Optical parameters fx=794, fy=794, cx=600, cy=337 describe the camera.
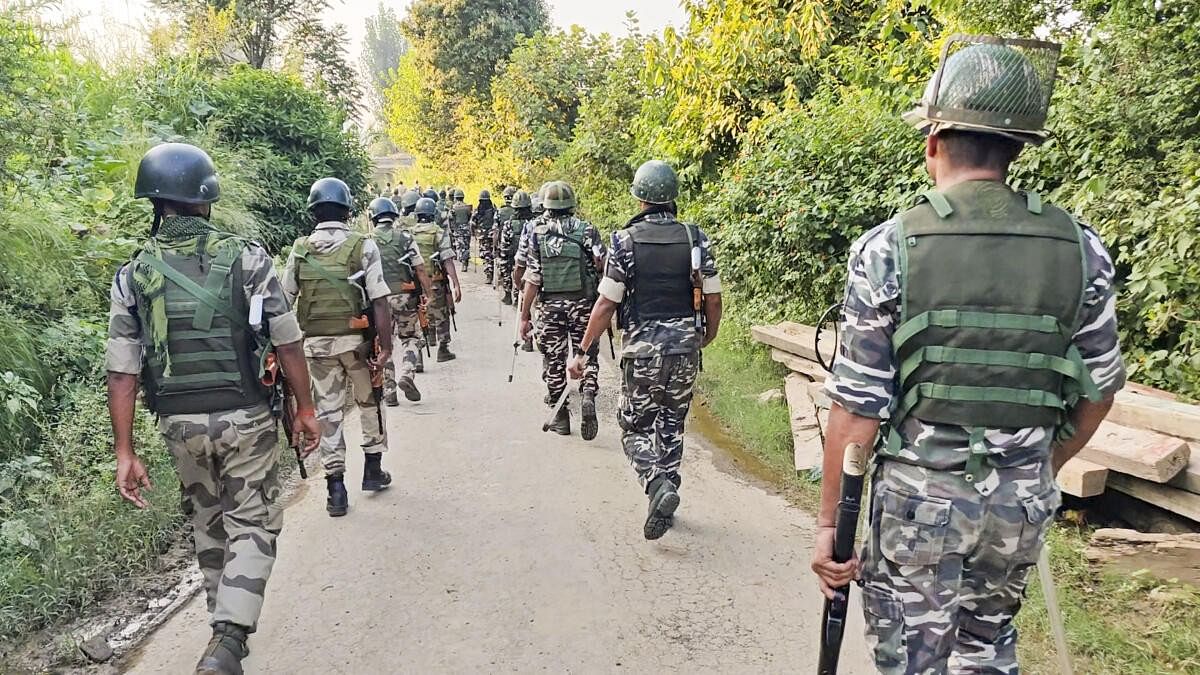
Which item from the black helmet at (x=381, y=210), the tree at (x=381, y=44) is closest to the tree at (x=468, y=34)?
the black helmet at (x=381, y=210)

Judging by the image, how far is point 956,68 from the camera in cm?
199

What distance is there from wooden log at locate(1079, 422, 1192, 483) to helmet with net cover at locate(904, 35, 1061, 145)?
229cm

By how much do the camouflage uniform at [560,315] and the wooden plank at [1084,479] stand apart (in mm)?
3512

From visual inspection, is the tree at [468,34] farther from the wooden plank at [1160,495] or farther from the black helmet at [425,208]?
the wooden plank at [1160,495]

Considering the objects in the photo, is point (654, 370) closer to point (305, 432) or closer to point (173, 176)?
point (305, 432)

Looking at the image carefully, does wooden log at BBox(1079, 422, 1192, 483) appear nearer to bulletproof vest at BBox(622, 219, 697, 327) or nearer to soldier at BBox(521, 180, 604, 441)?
bulletproof vest at BBox(622, 219, 697, 327)

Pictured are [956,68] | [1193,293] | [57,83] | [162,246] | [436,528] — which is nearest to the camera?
[956,68]

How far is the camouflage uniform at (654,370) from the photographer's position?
4.38 meters

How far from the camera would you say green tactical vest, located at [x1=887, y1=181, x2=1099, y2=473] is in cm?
192

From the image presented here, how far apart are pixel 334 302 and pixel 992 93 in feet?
12.8

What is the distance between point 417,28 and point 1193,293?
27991 millimetres

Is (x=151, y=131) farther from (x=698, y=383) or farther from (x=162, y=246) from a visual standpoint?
(x=162, y=246)

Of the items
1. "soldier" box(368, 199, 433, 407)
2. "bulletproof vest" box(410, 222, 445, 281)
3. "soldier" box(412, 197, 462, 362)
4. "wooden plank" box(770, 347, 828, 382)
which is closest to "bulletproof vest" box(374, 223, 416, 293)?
"soldier" box(368, 199, 433, 407)

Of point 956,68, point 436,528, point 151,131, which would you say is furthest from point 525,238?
point 151,131
